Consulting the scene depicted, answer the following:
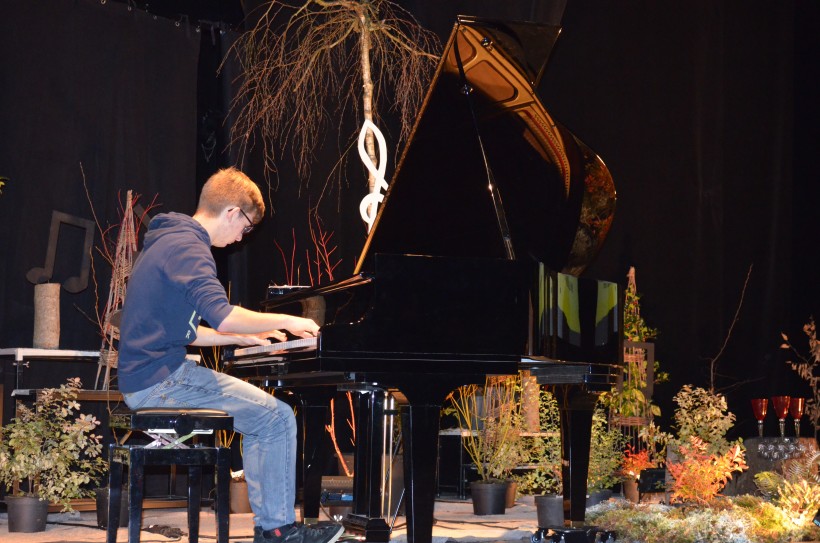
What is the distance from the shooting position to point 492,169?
14.3 ft

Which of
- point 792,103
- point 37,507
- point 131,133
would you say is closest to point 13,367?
point 37,507

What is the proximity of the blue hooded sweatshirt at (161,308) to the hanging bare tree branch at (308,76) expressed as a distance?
2336 mm

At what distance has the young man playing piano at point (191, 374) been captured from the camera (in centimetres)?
351

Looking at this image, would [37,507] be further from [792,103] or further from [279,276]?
[792,103]

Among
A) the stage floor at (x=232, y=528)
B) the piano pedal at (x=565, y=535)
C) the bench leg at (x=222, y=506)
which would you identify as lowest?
the stage floor at (x=232, y=528)

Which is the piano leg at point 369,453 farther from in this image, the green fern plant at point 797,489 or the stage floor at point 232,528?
the green fern plant at point 797,489

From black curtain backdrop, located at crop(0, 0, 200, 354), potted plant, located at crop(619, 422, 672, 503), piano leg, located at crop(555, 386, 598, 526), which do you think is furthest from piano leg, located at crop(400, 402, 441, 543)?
black curtain backdrop, located at crop(0, 0, 200, 354)

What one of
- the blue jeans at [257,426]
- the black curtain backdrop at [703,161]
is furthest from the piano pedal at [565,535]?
the black curtain backdrop at [703,161]

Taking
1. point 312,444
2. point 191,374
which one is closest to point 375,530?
point 312,444

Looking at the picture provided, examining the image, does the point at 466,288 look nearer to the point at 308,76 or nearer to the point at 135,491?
the point at 135,491

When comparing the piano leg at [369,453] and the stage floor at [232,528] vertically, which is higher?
the piano leg at [369,453]

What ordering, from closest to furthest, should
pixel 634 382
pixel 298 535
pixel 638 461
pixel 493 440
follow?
pixel 298 535 → pixel 493 440 → pixel 638 461 → pixel 634 382

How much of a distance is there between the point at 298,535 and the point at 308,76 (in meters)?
3.88

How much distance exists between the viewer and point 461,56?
4398 mm
